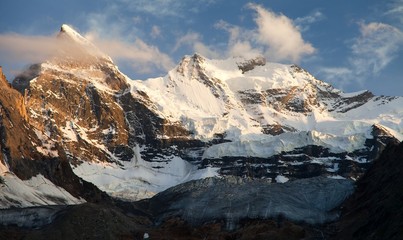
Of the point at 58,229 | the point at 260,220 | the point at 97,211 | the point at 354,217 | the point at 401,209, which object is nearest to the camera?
the point at 401,209

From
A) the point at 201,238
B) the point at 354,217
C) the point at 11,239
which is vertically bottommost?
the point at 11,239

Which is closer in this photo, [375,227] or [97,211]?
[375,227]

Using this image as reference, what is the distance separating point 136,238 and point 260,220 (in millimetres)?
39815

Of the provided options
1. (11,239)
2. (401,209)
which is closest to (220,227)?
(11,239)

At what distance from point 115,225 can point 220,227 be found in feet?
118

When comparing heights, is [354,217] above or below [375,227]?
above

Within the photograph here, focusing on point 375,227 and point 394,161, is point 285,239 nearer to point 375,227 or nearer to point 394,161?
point 375,227

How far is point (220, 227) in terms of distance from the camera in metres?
188

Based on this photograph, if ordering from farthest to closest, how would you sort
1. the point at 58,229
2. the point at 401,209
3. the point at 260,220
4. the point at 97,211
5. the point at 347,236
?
the point at 260,220 → the point at 97,211 → the point at 58,229 → the point at 347,236 → the point at 401,209

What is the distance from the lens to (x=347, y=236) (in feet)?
455

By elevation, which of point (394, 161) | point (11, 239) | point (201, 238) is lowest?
point (11, 239)

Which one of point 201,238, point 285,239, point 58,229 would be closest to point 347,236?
point 285,239

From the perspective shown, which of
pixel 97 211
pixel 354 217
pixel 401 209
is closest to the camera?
pixel 401 209

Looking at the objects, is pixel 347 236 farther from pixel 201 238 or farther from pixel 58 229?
pixel 58 229
